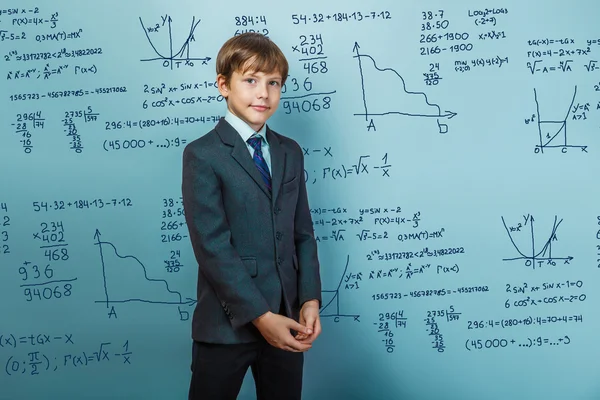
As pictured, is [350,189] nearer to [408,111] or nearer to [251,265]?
[408,111]

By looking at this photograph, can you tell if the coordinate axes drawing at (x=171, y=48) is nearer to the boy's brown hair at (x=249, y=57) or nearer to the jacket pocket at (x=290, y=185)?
the boy's brown hair at (x=249, y=57)

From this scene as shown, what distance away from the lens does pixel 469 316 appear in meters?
1.88

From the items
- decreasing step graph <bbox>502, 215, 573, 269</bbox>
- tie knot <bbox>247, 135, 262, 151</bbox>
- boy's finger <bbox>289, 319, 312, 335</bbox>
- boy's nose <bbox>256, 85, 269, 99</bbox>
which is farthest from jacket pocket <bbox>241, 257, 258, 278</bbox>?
decreasing step graph <bbox>502, 215, 573, 269</bbox>

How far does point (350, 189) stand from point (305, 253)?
1.57ft

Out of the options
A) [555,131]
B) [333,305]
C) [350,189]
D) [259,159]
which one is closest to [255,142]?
[259,159]

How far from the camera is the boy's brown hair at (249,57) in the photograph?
50.5 inches

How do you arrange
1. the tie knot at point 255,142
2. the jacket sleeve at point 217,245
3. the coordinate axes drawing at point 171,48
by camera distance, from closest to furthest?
1. the jacket sleeve at point 217,245
2. the tie knot at point 255,142
3. the coordinate axes drawing at point 171,48

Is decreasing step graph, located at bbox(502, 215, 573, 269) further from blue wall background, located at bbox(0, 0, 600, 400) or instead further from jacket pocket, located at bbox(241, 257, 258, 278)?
jacket pocket, located at bbox(241, 257, 258, 278)

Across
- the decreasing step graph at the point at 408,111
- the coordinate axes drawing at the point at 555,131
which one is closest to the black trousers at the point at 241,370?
the decreasing step graph at the point at 408,111

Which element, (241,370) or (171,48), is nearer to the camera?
(241,370)

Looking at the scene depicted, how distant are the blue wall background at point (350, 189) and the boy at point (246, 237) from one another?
1.64 ft

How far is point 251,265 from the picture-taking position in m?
1.28

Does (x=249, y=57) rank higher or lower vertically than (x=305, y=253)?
higher

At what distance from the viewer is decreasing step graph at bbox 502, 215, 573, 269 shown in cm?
185
